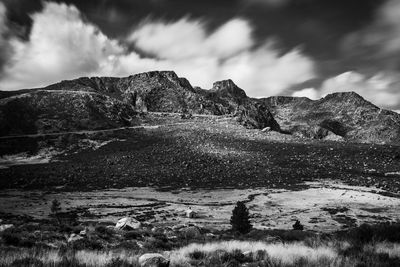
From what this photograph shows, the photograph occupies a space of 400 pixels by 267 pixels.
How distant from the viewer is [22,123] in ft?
367

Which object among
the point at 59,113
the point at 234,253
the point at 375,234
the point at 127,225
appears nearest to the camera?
the point at 234,253

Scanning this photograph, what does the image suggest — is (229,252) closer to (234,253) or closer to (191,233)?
(234,253)

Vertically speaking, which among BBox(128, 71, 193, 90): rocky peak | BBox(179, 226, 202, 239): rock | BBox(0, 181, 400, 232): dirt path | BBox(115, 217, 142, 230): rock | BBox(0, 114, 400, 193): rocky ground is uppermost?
BBox(128, 71, 193, 90): rocky peak

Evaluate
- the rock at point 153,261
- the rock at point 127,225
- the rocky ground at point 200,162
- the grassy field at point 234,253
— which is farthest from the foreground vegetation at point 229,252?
the rocky ground at point 200,162

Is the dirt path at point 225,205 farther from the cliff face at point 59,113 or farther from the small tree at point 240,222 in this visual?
the cliff face at point 59,113

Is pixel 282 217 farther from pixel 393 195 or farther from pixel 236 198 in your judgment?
pixel 393 195

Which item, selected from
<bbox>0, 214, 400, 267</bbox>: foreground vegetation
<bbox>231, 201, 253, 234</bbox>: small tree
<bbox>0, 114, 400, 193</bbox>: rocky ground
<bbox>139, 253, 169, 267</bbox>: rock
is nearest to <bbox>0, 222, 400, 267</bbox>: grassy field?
<bbox>0, 214, 400, 267</bbox>: foreground vegetation

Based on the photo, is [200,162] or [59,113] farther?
[59,113]

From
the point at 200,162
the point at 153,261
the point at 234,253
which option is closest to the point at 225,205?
the point at 200,162

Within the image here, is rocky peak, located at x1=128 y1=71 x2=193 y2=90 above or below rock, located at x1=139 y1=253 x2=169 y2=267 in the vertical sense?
above

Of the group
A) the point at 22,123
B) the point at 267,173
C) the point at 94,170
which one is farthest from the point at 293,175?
the point at 22,123

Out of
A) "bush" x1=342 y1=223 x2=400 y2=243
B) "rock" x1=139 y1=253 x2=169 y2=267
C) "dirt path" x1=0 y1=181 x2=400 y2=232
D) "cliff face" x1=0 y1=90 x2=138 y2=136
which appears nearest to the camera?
"rock" x1=139 y1=253 x2=169 y2=267

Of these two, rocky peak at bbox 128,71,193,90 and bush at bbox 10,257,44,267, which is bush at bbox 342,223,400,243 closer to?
bush at bbox 10,257,44,267

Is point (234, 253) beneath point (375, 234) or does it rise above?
beneath
